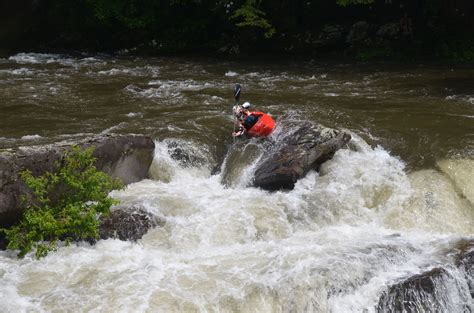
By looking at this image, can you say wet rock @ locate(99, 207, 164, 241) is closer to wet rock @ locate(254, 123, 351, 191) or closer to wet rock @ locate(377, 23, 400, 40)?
wet rock @ locate(254, 123, 351, 191)

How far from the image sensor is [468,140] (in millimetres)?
11211

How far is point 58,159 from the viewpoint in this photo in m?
8.46

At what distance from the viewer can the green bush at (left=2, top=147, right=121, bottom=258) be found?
7.77 m

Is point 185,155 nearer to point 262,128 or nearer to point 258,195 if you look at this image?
point 262,128

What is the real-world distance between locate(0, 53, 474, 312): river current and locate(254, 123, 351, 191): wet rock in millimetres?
196

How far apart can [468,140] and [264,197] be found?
452 cm

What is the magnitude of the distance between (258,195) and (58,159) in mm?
3308

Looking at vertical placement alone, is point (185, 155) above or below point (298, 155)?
below

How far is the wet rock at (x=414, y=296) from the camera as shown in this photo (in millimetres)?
6742

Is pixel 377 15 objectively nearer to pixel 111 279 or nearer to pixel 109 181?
pixel 109 181

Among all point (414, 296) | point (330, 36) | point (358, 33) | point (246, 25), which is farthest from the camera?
point (246, 25)

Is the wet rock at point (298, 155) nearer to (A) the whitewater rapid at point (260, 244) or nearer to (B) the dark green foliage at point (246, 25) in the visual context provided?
(A) the whitewater rapid at point (260, 244)

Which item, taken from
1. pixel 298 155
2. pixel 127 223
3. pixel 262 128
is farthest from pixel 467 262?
pixel 262 128

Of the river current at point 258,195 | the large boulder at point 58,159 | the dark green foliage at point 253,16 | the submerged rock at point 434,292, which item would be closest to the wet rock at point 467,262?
the submerged rock at point 434,292
